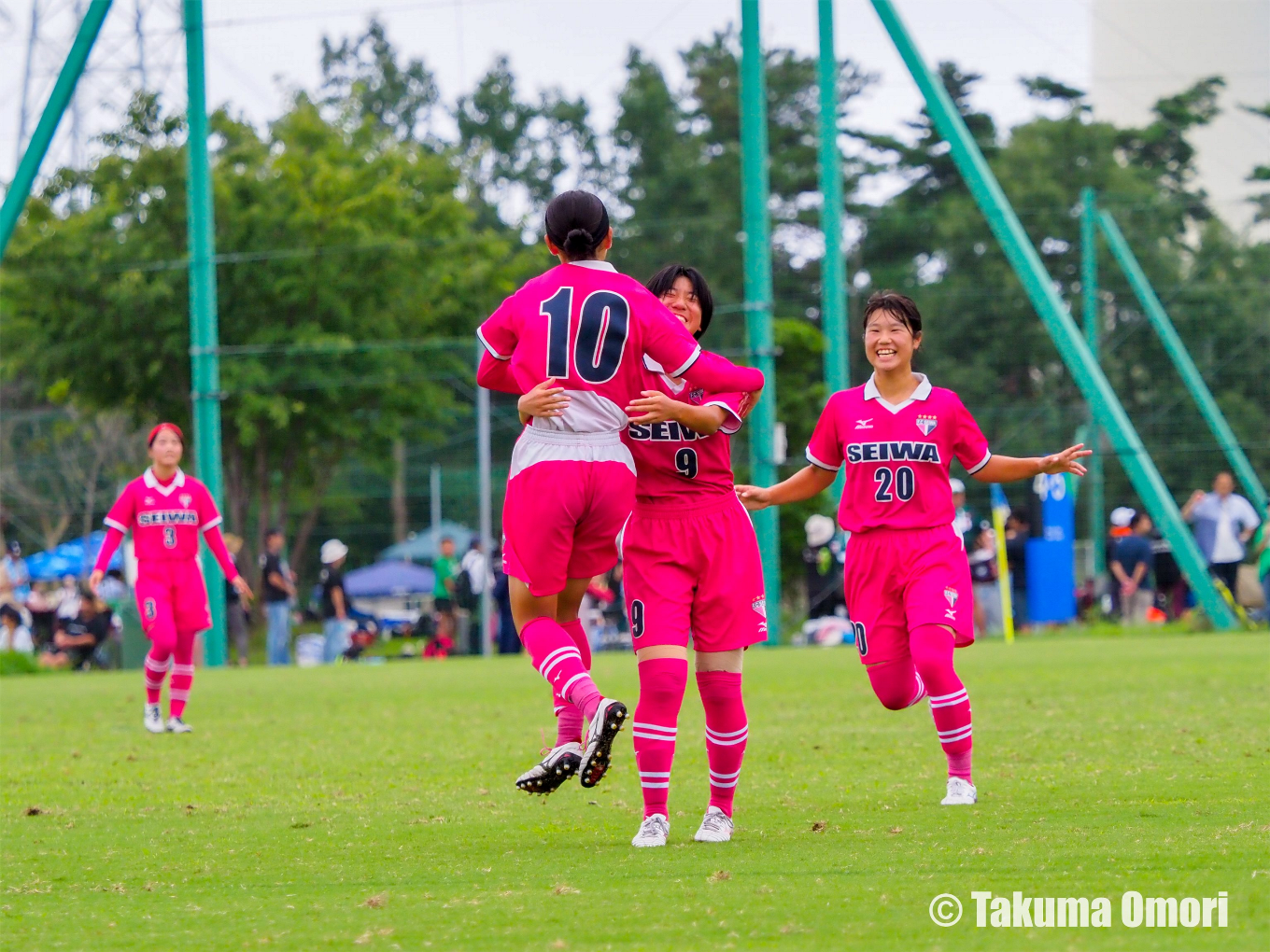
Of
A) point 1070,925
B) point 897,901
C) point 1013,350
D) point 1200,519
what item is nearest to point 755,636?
point 897,901

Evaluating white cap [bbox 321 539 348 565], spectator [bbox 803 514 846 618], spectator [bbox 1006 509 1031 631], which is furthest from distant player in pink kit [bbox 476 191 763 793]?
white cap [bbox 321 539 348 565]

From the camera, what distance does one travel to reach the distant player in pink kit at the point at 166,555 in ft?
38.1

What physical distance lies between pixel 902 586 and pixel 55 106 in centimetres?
1850

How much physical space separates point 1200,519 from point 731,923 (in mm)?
19695

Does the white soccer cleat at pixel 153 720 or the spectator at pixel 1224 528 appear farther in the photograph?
the spectator at pixel 1224 528

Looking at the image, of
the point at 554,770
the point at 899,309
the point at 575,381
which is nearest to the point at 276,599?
the point at 899,309

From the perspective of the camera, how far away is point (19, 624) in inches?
1063

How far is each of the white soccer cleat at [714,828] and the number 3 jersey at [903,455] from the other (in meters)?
1.41

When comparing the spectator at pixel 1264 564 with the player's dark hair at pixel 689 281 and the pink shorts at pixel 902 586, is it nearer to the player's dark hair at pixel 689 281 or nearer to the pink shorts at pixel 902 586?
the pink shorts at pixel 902 586

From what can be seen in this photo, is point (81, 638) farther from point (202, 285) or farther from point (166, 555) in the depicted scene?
point (166, 555)

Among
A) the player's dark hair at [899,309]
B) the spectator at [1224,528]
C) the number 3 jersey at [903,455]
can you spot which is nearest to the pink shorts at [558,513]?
the number 3 jersey at [903,455]

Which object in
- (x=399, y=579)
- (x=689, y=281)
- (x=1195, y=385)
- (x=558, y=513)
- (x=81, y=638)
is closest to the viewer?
(x=558, y=513)

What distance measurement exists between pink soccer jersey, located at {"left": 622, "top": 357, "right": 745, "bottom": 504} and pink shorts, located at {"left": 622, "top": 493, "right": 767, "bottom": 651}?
47 millimetres

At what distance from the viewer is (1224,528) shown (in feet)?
71.9
